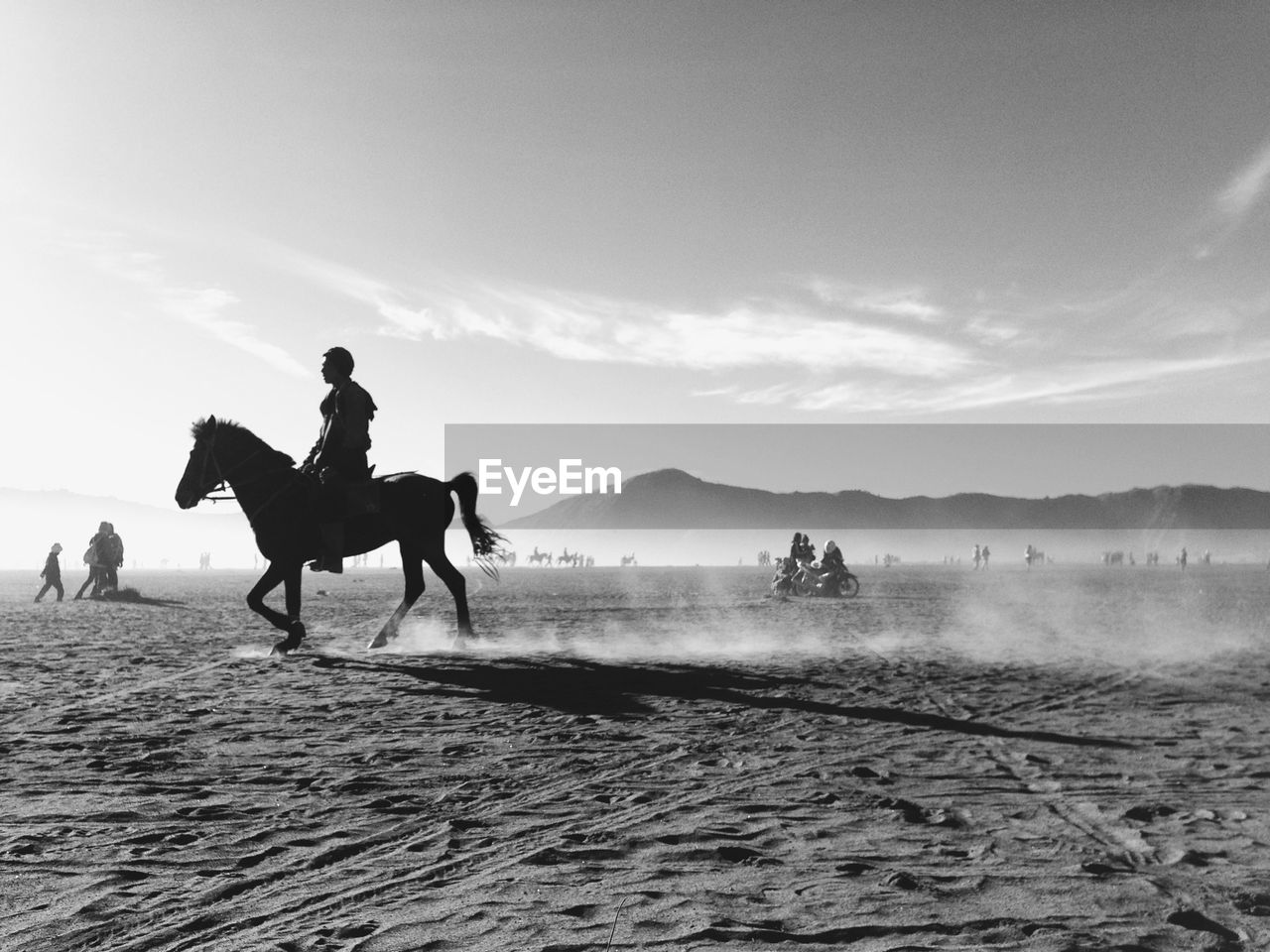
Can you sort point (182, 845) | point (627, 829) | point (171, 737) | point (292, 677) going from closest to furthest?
point (182, 845)
point (627, 829)
point (171, 737)
point (292, 677)

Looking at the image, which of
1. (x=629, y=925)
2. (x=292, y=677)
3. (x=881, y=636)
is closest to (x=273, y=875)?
(x=629, y=925)

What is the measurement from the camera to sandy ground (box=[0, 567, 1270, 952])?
4.16m

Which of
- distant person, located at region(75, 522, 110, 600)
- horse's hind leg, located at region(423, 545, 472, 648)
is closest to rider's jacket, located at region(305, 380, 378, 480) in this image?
horse's hind leg, located at region(423, 545, 472, 648)

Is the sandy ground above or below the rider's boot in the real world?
below

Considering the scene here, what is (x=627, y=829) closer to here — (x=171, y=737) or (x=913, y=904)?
(x=913, y=904)

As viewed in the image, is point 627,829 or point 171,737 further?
point 171,737

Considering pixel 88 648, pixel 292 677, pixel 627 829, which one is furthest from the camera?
pixel 88 648

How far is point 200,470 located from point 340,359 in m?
2.46

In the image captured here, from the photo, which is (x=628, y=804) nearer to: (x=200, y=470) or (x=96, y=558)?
(x=200, y=470)

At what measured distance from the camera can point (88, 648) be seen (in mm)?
15570

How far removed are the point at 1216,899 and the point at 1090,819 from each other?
4.59ft

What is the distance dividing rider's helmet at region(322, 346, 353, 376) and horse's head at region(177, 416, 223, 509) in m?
1.90

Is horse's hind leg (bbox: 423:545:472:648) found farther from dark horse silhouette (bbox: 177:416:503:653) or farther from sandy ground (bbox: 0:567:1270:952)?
sandy ground (bbox: 0:567:1270:952)

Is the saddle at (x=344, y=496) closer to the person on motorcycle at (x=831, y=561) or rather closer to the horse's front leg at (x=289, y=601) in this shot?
the horse's front leg at (x=289, y=601)
